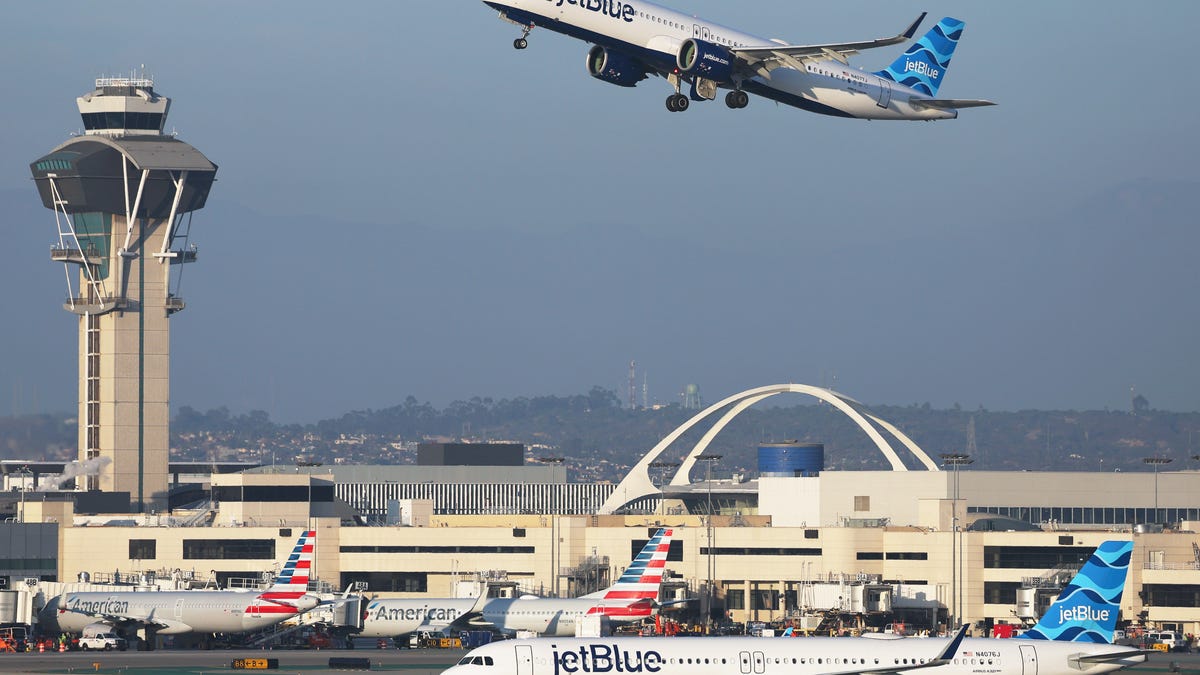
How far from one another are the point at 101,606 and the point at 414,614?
74.5 feet

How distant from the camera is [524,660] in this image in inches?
3017

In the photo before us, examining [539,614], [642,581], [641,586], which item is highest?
[642,581]

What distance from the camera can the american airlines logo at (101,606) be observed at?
452 feet

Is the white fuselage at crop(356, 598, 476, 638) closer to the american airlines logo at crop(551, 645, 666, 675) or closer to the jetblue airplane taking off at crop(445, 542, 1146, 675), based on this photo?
the jetblue airplane taking off at crop(445, 542, 1146, 675)

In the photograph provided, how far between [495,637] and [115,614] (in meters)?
27.4

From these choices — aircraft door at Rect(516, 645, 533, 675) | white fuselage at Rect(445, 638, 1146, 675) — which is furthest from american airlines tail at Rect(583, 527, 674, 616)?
aircraft door at Rect(516, 645, 533, 675)

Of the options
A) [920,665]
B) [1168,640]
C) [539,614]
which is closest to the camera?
[920,665]

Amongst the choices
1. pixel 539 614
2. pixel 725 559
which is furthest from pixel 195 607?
pixel 725 559

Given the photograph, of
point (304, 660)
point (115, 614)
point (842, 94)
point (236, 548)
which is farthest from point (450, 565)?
point (842, 94)

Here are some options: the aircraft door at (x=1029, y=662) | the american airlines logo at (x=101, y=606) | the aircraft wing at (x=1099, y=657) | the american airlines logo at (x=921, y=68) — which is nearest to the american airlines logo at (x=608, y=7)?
the american airlines logo at (x=921, y=68)

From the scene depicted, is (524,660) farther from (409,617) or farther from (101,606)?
(101,606)

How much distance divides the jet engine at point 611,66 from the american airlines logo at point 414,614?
5930 centimetres

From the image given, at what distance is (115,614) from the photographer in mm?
137375

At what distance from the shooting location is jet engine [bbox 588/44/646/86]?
8675cm
